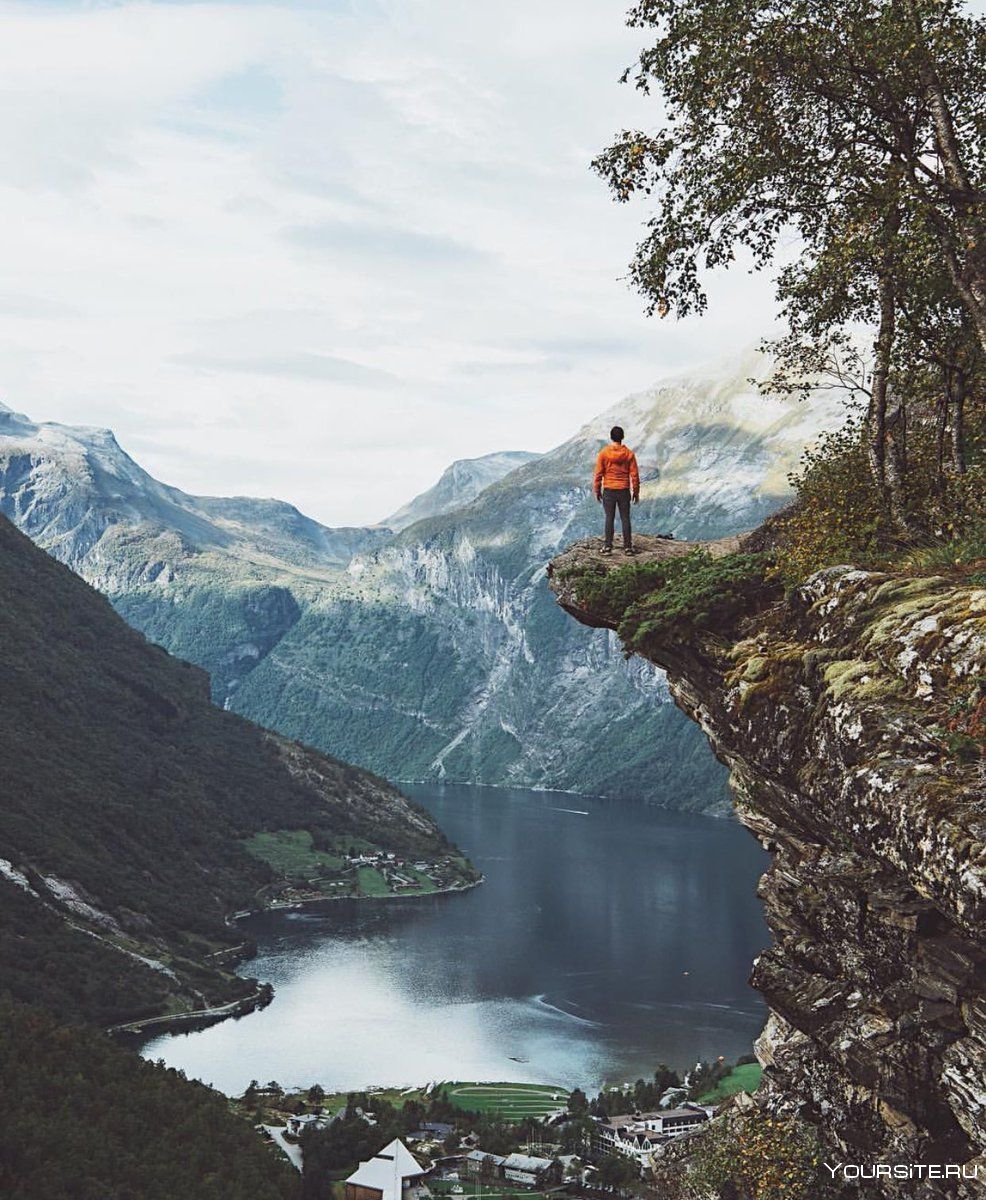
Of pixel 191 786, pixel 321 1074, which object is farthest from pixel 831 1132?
pixel 191 786

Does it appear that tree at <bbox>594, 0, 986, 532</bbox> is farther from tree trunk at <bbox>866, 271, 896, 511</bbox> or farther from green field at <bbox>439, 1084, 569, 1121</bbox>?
green field at <bbox>439, 1084, 569, 1121</bbox>

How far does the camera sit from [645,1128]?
2940 inches

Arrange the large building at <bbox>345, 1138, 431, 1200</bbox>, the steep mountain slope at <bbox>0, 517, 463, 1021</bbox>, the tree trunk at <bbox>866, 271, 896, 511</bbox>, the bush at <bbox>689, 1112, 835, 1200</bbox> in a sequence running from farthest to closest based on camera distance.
A: the steep mountain slope at <bbox>0, 517, 463, 1021</bbox> → the large building at <bbox>345, 1138, 431, 1200</bbox> → the tree trunk at <bbox>866, 271, 896, 511</bbox> → the bush at <bbox>689, 1112, 835, 1200</bbox>

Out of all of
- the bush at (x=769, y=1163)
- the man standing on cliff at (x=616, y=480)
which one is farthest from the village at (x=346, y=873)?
the man standing on cliff at (x=616, y=480)

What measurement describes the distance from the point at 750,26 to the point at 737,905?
14903 centimetres

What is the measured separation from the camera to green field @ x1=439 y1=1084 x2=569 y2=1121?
8356 cm

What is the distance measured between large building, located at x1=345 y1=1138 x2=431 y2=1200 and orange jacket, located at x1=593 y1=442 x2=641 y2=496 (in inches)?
2082

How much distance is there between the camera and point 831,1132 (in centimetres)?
1775

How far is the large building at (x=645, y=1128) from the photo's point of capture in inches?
2857

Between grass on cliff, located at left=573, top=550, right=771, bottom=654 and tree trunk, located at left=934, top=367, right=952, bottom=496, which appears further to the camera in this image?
grass on cliff, located at left=573, top=550, right=771, bottom=654

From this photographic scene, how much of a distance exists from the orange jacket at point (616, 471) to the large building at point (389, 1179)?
173 ft

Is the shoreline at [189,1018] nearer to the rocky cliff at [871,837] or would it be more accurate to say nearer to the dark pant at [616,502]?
the dark pant at [616,502]

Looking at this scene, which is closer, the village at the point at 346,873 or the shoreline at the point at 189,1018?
the shoreline at the point at 189,1018

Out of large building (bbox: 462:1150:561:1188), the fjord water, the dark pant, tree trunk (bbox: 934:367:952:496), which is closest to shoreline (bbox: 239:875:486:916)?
the fjord water
